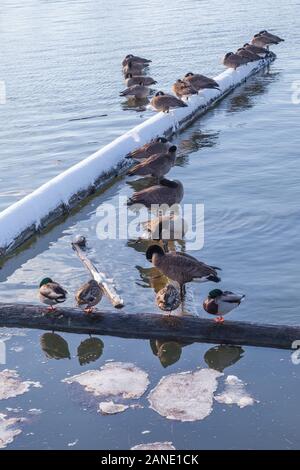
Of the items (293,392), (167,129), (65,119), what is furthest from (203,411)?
(65,119)

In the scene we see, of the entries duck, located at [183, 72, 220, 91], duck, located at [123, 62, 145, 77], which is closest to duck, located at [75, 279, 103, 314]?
duck, located at [183, 72, 220, 91]

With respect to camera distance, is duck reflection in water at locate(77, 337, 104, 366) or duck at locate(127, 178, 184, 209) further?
duck at locate(127, 178, 184, 209)

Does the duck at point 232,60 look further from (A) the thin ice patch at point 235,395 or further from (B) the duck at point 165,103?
(A) the thin ice patch at point 235,395

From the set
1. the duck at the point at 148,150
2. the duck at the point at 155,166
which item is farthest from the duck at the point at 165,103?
the duck at the point at 155,166

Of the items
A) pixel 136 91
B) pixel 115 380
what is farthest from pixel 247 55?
pixel 115 380

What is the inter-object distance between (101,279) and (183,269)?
1171mm

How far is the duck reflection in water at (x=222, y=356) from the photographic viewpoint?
9375mm

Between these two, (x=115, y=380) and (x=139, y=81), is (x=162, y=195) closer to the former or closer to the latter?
(x=115, y=380)

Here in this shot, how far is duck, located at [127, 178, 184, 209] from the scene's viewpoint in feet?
47.6

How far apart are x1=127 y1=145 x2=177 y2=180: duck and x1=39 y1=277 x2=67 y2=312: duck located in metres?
6.32

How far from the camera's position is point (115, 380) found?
9094 mm

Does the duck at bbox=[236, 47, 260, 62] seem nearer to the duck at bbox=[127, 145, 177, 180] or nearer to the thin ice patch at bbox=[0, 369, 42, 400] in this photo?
the duck at bbox=[127, 145, 177, 180]

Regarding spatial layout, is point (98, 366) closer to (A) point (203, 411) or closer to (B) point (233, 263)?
(A) point (203, 411)

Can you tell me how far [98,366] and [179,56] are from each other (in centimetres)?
2211
